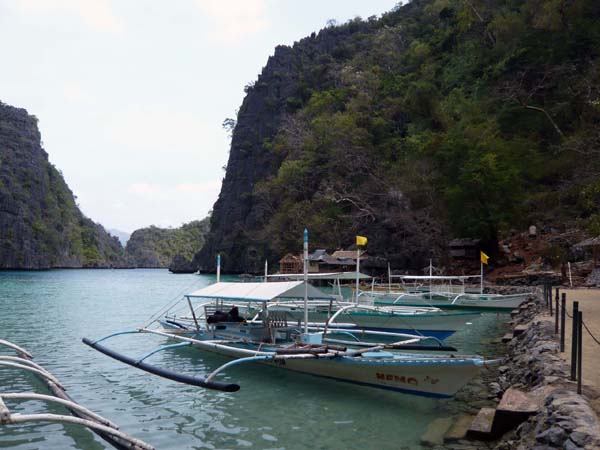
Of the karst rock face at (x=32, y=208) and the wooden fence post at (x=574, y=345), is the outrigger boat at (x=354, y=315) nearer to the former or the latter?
the wooden fence post at (x=574, y=345)

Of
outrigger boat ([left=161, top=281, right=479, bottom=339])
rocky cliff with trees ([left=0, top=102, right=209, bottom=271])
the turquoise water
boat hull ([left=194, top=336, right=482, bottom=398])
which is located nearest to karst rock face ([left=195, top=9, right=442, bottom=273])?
rocky cliff with trees ([left=0, top=102, right=209, bottom=271])

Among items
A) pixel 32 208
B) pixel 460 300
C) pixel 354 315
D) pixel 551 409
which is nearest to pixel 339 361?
pixel 551 409

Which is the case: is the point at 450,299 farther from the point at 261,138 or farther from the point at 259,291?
the point at 261,138

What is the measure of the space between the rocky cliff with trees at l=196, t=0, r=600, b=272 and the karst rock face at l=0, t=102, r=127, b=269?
154 feet

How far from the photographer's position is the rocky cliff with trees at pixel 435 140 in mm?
40906

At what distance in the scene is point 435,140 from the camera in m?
49.6

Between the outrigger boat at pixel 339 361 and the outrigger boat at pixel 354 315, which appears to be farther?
the outrigger boat at pixel 354 315

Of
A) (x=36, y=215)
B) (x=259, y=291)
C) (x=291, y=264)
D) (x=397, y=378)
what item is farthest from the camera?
(x=36, y=215)

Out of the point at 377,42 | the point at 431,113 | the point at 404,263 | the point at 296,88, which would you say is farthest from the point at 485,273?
the point at 296,88

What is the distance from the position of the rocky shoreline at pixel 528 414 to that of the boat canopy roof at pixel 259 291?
4.77 m

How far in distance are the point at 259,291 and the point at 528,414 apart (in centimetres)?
779

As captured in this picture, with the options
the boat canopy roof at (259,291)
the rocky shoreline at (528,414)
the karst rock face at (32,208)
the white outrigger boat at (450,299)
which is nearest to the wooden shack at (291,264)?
the white outrigger boat at (450,299)

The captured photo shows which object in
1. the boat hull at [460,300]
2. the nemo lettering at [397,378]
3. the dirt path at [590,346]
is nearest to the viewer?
the dirt path at [590,346]

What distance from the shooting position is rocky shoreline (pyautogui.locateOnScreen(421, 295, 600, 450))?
5.94 metres
